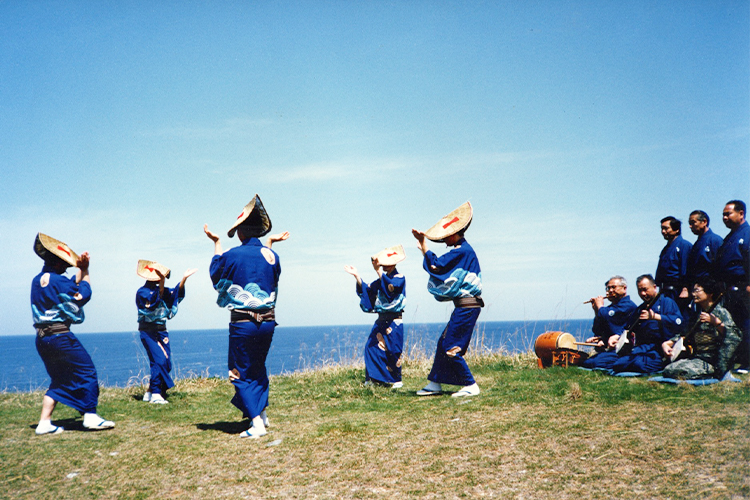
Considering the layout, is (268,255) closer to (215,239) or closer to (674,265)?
(215,239)

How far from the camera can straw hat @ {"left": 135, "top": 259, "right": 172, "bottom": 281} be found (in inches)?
328

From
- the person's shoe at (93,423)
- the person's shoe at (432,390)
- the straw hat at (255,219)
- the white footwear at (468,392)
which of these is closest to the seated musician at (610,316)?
the white footwear at (468,392)

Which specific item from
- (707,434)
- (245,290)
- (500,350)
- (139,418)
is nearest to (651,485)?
(707,434)

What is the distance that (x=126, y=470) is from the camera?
16.1 ft

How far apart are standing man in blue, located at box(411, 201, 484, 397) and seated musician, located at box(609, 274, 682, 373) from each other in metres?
2.44

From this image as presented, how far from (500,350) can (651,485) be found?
27.9ft

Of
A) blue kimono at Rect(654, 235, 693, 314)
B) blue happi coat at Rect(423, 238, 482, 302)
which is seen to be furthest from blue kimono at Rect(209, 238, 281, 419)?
blue kimono at Rect(654, 235, 693, 314)

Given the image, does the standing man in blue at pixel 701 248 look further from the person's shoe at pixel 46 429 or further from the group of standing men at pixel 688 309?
the person's shoe at pixel 46 429

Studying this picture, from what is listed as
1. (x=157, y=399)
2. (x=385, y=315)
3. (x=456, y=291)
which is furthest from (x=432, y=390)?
(x=157, y=399)

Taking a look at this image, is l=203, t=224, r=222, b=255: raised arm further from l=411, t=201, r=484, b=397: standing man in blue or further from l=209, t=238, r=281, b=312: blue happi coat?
l=411, t=201, r=484, b=397: standing man in blue

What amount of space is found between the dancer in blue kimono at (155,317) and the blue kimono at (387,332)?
2.98 meters

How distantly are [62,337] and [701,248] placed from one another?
8459 mm

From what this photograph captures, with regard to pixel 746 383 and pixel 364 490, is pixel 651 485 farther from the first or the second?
pixel 746 383

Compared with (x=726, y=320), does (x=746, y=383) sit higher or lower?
lower
